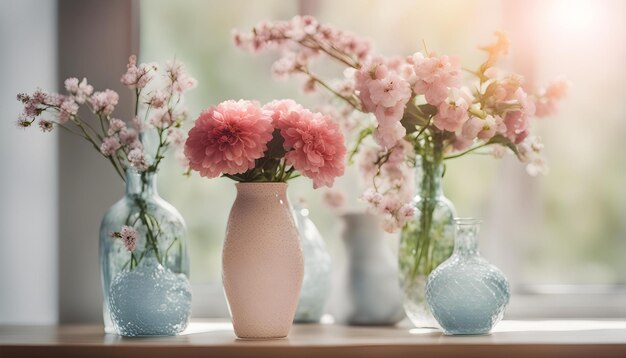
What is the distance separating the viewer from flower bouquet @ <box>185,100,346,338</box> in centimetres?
156

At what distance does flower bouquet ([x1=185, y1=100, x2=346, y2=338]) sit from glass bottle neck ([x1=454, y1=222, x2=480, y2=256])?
261mm

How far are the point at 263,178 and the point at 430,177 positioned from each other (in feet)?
1.24

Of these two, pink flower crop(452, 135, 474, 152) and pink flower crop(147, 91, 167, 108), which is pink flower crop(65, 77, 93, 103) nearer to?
pink flower crop(147, 91, 167, 108)

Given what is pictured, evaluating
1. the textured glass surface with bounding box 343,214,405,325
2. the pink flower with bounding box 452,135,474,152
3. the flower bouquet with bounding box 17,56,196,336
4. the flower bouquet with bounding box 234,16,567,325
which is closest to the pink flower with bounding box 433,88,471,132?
the flower bouquet with bounding box 234,16,567,325

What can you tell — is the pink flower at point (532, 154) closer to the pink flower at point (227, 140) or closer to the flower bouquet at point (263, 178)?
the flower bouquet at point (263, 178)

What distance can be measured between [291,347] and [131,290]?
0.36m

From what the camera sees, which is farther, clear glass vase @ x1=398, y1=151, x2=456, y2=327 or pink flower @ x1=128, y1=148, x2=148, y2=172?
clear glass vase @ x1=398, y1=151, x2=456, y2=327

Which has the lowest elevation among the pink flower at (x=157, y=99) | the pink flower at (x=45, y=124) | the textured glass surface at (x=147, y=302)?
the textured glass surface at (x=147, y=302)

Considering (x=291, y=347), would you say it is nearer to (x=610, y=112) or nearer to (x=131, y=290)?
(x=131, y=290)

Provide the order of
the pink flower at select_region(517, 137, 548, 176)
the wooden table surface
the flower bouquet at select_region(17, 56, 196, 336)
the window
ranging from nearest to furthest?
the wooden table surface
the flower bouquet at select_region(17, 56, 196, 336)
the pink flower at select_region(517, 137, 548, 176)
the window

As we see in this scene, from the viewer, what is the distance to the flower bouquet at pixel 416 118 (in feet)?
5.43

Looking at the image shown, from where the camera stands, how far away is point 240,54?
2301mm

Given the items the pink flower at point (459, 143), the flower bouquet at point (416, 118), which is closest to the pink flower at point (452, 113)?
the flower bouquet at point (416, 118)

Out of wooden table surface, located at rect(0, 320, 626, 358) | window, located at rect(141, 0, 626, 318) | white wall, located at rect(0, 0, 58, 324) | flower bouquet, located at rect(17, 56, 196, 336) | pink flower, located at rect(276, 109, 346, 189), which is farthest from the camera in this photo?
window, located at rect(141, 0, 626, 318)
